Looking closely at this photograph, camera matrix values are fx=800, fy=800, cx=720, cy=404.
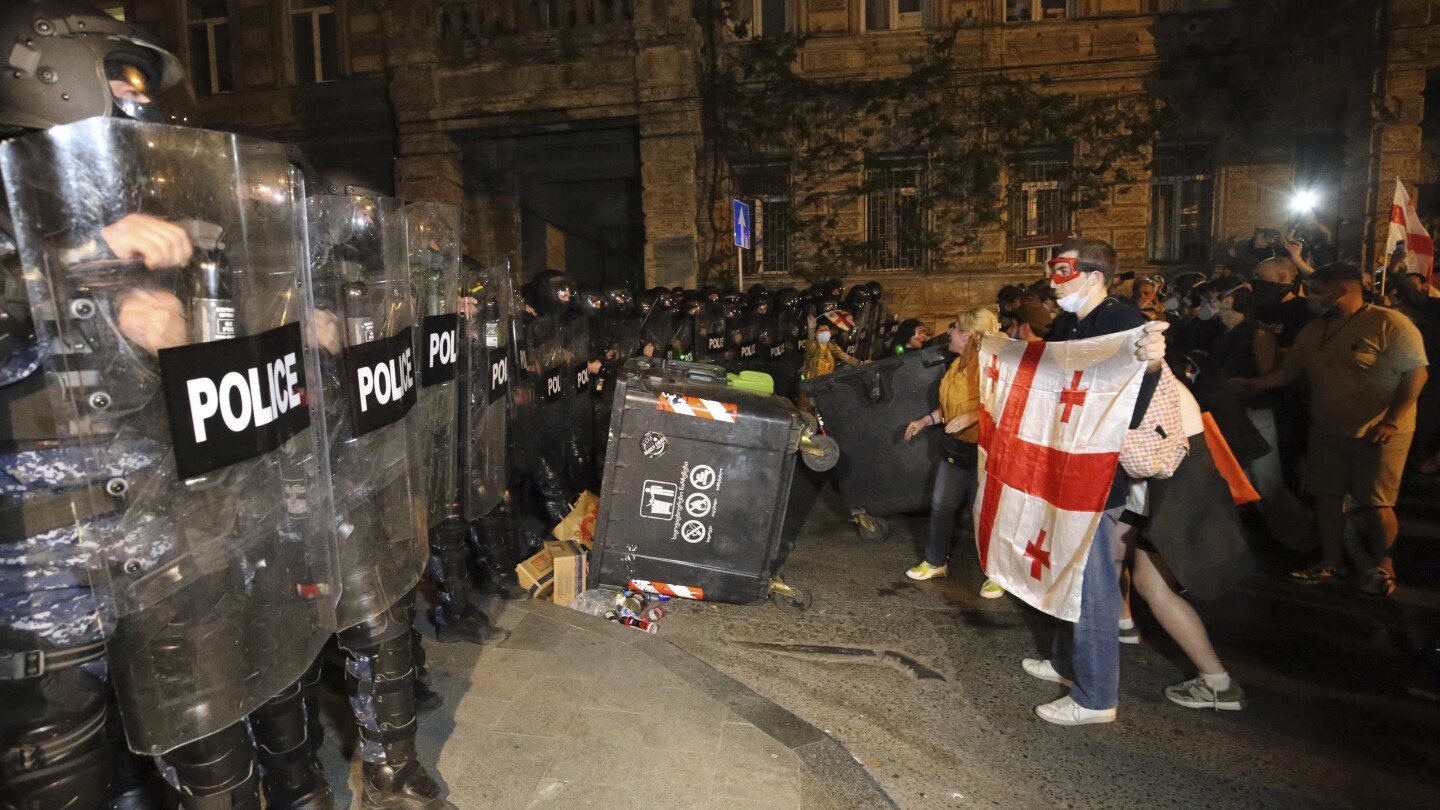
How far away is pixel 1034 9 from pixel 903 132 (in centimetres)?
311

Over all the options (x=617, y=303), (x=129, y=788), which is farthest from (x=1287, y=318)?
(x=129, y=788)

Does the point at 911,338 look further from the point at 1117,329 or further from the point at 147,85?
the point at 147,85

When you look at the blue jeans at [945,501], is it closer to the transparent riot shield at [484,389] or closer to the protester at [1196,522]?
the protester at [1196,522]

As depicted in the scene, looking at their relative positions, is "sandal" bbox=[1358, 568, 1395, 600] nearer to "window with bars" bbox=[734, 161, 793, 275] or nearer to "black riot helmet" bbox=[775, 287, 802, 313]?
"black riot helmet" bbox=[775, 287, 802, 313]

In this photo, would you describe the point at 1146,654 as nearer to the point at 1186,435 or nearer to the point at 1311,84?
the point at 1186,435

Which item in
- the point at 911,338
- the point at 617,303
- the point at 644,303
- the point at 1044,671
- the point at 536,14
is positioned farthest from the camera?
the point at 536,14

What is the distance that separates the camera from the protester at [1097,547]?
3322mm

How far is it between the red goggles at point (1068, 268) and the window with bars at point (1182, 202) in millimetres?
12768

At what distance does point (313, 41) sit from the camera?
54.3 feet

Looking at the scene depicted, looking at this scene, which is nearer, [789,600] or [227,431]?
[227,431]

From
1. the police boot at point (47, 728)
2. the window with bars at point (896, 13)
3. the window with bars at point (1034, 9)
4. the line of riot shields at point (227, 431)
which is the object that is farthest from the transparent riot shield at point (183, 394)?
the window with bars at point (1034, 9)

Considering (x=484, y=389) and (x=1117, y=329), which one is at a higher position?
(x=1117, y=329)

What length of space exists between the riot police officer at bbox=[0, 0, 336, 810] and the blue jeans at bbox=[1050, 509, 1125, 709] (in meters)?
2.89

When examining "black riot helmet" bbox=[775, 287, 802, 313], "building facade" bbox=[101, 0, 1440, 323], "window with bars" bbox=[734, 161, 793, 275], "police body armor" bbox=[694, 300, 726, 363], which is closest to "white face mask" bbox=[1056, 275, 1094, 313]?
"police body armor" bbox=[694, 300, 726, 363]
